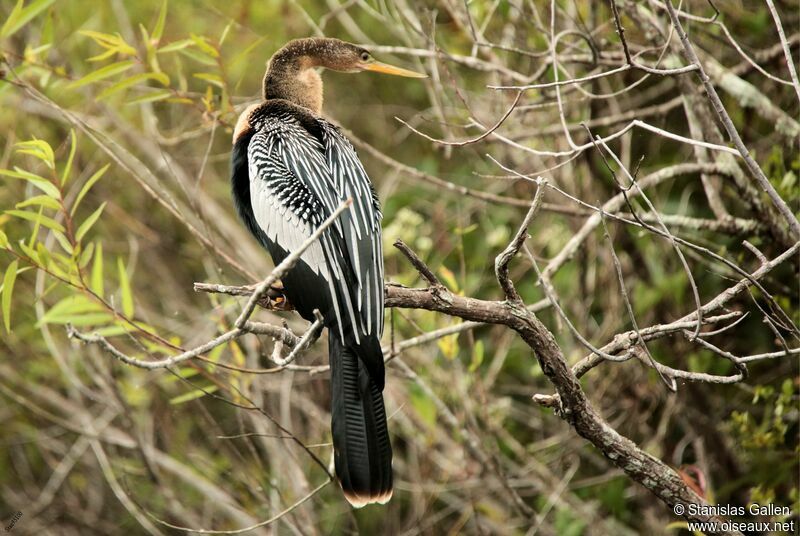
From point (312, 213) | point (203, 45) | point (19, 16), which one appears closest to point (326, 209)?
point (312, 213)

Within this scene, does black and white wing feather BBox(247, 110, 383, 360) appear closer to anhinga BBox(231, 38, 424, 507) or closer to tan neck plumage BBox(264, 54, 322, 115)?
anhinga BBox(231, 38, 424, 507)

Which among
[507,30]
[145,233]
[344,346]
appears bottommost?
[145,233]

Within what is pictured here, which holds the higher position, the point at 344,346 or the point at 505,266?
the point at 505,266

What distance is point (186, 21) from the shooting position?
15.3 ft

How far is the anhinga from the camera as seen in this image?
212 cm

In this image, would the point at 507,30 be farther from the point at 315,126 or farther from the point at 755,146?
the point at 315,126

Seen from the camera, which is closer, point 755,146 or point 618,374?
point 755,146

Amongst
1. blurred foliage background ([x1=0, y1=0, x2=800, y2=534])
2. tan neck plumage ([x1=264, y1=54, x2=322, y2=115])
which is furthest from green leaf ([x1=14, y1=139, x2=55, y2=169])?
tan neck plumage ([x1=264, y1=54, x2=322, y2=115])

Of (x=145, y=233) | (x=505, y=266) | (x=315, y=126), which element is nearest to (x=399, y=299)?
(x=505, y=266)

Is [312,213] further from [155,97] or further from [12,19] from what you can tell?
[12,19]

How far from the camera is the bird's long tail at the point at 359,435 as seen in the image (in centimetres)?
210

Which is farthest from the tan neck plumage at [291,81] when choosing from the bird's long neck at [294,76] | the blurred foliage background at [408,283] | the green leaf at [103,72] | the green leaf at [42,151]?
the green leaf at [42,151]

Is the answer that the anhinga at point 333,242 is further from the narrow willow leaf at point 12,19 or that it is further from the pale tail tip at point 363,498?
the narrow willow leaf at point 12,19

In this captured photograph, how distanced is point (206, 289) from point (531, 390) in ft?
7.27
